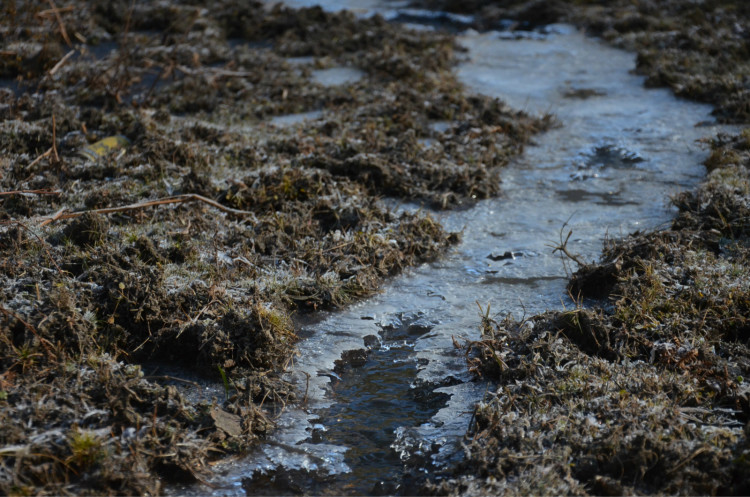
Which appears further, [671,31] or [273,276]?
[671,31]

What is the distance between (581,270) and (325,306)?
1879 millimetres

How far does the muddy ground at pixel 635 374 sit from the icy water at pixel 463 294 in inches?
9.0

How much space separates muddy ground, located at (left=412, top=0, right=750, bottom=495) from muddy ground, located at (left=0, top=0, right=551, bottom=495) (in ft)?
4.19

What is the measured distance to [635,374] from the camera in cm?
377

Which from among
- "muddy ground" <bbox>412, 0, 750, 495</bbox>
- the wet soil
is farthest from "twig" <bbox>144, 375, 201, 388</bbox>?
the wet soil

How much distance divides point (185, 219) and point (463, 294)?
2272 millimetres

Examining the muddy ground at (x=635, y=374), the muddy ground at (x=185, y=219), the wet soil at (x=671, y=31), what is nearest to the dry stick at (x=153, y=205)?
the muddy ground at (x=185, y=219)

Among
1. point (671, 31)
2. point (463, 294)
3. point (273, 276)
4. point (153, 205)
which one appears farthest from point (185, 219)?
point (671, 31)

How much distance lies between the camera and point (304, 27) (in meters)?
11.6

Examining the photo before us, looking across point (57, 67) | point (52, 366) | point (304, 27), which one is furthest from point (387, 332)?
point (304, 27)

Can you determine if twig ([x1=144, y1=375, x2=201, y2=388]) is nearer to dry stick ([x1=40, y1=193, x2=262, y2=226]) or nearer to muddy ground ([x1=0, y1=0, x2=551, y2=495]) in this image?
muddy ground ([x1=0, y1=0, x2=551, y2=495])

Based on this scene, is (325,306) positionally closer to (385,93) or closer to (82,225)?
(82,225)

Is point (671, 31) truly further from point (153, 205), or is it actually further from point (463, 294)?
point (153, 205)

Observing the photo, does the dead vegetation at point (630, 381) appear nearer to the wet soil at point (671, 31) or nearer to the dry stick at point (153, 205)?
the dry stick at point (153, 205)
